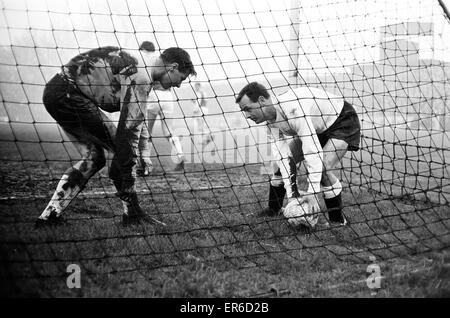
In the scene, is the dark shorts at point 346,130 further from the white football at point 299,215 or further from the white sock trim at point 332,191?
the white football at point 299,215

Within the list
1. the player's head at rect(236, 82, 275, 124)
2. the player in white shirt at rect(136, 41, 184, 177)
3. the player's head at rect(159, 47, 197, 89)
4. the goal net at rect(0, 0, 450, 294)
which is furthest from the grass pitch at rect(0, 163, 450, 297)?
the player in white shirt at rect(136, 41, 184, 177)

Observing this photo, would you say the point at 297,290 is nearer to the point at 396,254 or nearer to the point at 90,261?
the point at 396,254

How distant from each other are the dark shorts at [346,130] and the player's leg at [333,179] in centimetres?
5

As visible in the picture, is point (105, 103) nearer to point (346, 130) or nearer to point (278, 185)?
point (278, 185)

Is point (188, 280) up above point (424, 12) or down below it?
below

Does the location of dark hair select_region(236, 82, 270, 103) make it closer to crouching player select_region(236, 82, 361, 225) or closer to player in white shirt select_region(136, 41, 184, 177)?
crouching player select_region(236, 82, 361, 225)

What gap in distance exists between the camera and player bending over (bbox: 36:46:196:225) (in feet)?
10.9

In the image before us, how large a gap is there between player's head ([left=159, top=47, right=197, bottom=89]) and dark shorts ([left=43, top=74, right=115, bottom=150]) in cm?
66

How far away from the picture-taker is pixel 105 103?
3.49 m

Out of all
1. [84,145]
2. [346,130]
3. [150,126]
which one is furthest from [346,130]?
[150,126]

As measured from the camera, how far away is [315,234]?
3.46 meters

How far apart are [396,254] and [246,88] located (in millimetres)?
1783
